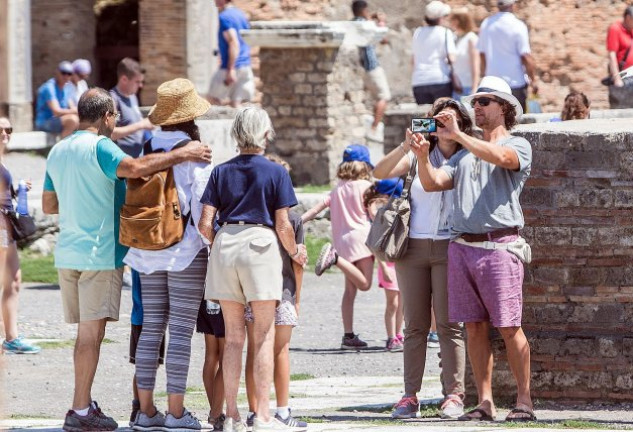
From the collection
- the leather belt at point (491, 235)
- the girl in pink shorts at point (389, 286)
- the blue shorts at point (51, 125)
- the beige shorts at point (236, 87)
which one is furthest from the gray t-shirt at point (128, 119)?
the blue shorts at point (51, 125)

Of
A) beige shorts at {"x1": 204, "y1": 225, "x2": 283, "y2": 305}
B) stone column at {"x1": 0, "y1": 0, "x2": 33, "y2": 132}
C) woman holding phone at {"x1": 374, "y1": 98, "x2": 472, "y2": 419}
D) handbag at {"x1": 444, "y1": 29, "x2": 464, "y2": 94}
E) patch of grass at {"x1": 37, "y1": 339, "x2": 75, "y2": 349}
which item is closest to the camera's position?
beige shorts at {"x1": 204, "y1": 225, "x2": 283, "y2": 305}

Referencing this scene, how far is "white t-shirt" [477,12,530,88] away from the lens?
16703 millimetres

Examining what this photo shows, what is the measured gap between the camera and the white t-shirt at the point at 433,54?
59.2ft

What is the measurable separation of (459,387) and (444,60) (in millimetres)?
9785

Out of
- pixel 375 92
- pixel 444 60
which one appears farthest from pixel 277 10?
pixel 444 60

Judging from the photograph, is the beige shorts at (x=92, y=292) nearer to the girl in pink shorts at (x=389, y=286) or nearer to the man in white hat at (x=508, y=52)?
the girl in pink shorts at (x=389, y=286)

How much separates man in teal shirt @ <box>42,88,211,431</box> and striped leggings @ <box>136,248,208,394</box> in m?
0.23

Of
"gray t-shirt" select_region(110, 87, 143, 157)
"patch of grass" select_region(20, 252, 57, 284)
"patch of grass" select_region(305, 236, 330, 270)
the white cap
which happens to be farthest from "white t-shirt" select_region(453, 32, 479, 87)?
"gray t-shirt" select_region(110, 87, 143, 157)

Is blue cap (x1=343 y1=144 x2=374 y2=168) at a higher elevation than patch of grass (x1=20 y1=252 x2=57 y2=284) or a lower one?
higher

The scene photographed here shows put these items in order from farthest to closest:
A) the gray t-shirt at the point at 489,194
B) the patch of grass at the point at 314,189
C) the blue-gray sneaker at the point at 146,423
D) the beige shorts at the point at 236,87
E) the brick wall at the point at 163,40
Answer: the brick wall at the point at 163,40, the beige shorts at the point at 236,87, the patch of grass at the point at 314,189, the gray t-shirt at the point at 489,194, the blue-gray sneaker at the point at 146,423

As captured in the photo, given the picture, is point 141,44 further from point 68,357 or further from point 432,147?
point 432,147

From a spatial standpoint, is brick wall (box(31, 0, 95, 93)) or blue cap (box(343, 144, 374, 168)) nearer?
blue cap (box(343, 144, 374, 168))

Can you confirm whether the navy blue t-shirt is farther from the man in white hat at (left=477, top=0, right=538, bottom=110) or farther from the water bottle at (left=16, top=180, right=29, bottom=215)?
the man in white hat at (left=477, top=0, right=538, bottom=110)

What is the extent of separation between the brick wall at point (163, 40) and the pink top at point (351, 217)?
44.5 ft
